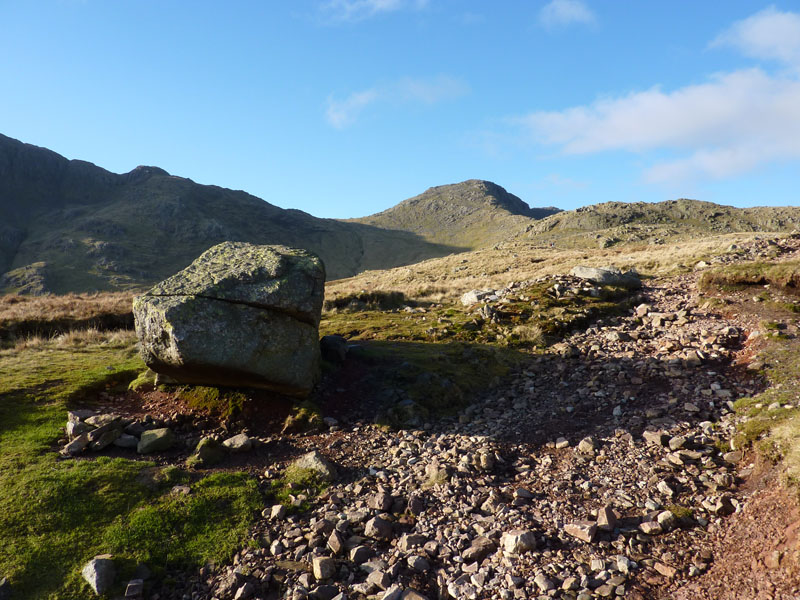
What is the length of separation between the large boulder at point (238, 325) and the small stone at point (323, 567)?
568 cm

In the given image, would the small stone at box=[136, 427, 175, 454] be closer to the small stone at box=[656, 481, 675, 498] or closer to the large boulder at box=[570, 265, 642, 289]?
the small stone at box=[656, 481, 675, 498]

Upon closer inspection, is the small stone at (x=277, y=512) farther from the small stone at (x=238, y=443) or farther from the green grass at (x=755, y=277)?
the green grass at (x=755, y=277)

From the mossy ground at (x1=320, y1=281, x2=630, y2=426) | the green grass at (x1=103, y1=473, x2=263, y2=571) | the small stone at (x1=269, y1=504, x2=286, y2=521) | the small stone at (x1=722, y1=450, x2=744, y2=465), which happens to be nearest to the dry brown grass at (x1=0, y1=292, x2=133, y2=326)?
the mossy ground at (x1=320, y1=281, x2=630, y2=426)

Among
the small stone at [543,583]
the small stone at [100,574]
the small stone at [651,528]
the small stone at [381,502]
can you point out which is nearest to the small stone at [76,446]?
the small stone at [100,574]

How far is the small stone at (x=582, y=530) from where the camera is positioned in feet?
22.7

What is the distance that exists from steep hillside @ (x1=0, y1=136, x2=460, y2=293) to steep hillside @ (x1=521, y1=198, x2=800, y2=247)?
6194 cm

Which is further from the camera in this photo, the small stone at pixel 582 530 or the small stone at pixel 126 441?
the small stone at pixel 126 441

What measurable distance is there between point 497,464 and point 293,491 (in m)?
4.12

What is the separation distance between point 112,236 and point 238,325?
16086 centimetres

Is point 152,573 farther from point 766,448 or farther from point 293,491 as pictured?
point 766,448

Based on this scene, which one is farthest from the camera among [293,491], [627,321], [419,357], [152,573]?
[627,321]

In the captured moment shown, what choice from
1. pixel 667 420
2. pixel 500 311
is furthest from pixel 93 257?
pixel 667 420

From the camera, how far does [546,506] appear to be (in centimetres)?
788

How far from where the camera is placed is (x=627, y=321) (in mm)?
17109
